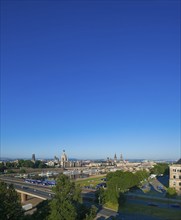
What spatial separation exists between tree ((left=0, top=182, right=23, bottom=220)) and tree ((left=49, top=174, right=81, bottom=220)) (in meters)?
6.16

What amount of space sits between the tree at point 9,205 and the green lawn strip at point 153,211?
35.2m

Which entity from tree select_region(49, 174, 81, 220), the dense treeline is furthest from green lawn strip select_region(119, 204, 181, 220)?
tree select_region(49, 174, 81, 220)


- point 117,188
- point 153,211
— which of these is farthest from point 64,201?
point 117,188

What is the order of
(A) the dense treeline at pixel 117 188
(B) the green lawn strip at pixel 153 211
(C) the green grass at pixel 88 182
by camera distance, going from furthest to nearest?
(C) the green grass at pixel 88 182
(A) the dense treeline at pixel 117 188
(B) the green lawn strip at pixel 153 211

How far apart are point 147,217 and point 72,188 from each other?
2917 cm

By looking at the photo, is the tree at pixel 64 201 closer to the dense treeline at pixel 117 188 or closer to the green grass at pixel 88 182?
the dense treeline at pixel 117 188

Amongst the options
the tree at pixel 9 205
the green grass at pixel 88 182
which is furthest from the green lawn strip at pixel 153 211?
the green grass at pixel 88 182

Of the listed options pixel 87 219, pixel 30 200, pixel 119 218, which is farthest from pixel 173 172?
pixel 87 219

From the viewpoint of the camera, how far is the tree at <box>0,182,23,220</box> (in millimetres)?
42219

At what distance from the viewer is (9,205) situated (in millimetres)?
43094

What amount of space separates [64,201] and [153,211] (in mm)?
36996

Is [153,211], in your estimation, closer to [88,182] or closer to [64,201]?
[64,201]

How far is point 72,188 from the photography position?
45.1 m

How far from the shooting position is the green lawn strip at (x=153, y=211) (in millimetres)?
65375
